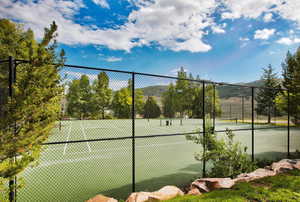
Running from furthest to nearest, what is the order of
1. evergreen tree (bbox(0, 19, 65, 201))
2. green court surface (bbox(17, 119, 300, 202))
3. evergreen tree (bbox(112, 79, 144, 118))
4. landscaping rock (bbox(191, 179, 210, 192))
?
evergreen tree (bbox(112, 79, 144, 118)) → green court surface (bbox(17, 119, 300, 202)) → landscaping rock (bbox(191, 179, 210, 192)) → evergreen tree (bbox(0, 19, 65, 201))

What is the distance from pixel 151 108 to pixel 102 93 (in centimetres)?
206

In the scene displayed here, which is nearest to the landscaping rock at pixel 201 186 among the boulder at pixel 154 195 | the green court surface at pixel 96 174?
the boulder at pixel 154 195

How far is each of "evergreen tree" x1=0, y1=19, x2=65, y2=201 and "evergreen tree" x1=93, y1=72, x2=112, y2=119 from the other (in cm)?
119

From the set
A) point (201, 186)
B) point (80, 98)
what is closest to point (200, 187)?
point (201, 186)

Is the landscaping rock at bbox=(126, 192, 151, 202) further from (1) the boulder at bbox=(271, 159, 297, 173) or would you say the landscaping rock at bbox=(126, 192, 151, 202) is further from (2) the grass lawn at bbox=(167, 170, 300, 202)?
(1) the boulder at bbox=(271, 159, 297, 173)

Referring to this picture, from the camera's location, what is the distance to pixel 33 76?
1.70m

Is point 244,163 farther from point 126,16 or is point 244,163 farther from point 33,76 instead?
point 126,16

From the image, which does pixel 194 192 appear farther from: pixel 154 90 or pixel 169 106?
pixel 169 106

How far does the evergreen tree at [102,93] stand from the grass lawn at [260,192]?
2.30 meters

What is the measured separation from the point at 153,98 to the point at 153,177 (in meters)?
2.20

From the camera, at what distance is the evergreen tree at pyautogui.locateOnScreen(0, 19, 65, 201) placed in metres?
1.55

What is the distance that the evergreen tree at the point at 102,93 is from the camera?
10.4ft

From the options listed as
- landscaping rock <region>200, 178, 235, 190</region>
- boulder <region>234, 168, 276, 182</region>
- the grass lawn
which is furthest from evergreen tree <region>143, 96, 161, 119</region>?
boulder <region>234, 168, 276, 182</region>

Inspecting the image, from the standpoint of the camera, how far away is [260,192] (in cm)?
292
